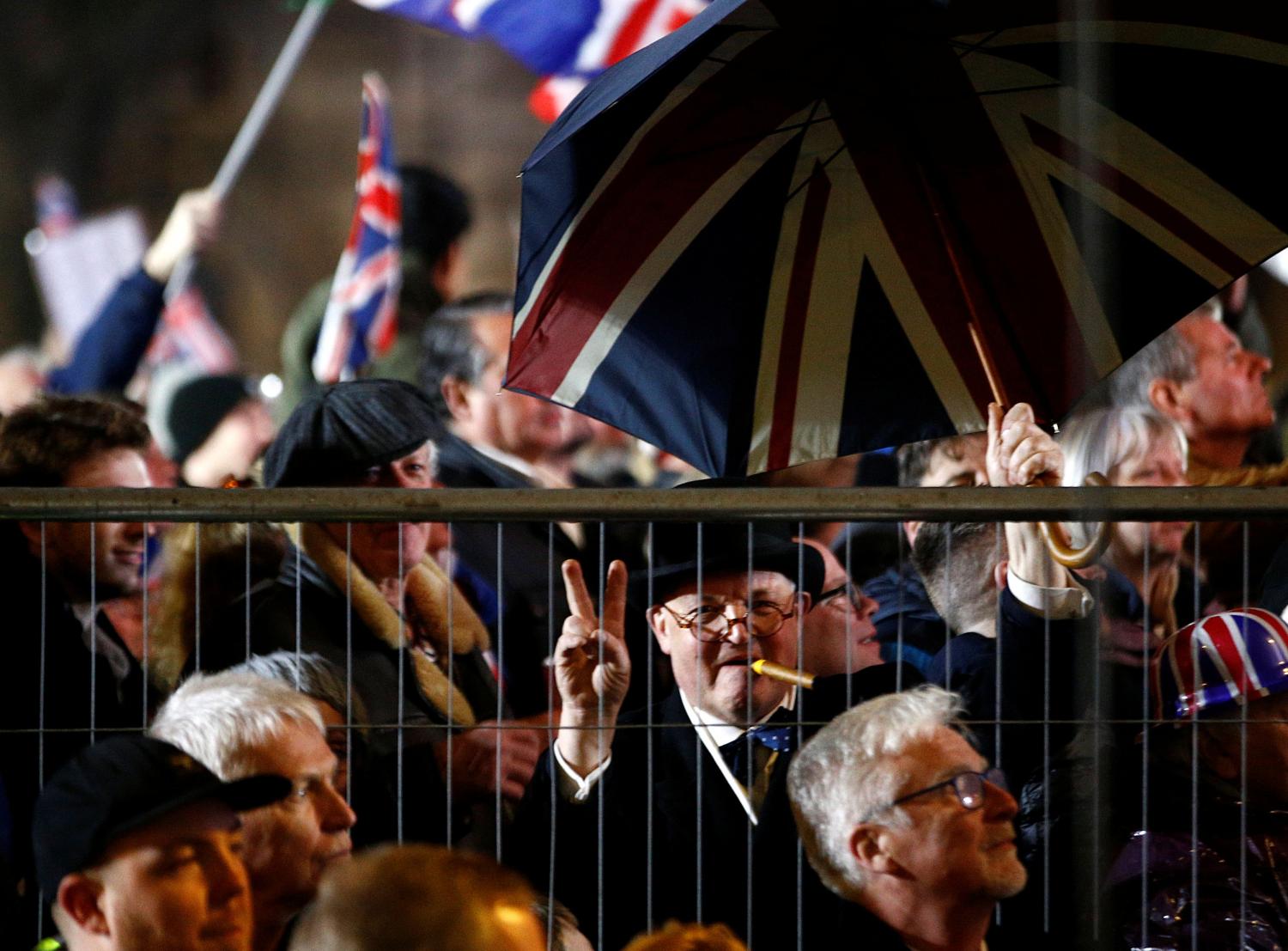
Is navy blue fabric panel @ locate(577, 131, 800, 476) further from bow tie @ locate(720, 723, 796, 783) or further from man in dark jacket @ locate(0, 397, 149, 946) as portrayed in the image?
man in dark jacket @ locate(0, 397, 149, 946)

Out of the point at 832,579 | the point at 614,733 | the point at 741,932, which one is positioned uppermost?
the point at 832,579

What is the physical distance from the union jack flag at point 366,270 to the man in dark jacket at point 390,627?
13.6 ft

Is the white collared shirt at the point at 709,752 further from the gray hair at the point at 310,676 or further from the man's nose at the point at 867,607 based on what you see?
the man's nose at the point at 867,607

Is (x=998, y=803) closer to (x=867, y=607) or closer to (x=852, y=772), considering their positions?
(x=852, y=772)

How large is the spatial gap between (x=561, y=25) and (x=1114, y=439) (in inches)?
176

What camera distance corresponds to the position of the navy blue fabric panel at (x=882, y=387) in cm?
432

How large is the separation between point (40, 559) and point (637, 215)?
4.45 feet

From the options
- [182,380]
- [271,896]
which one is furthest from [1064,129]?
[182,380]

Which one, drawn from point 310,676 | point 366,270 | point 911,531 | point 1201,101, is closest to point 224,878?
point 310,676

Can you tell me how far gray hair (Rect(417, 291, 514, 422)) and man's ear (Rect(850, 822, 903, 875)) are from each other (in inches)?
124

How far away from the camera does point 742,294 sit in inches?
171

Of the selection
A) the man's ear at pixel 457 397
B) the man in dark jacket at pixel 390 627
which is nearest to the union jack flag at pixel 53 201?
the man's ear at pixel 457 397

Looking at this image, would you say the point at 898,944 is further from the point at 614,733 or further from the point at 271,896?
the point at 271,896

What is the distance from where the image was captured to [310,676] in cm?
374
